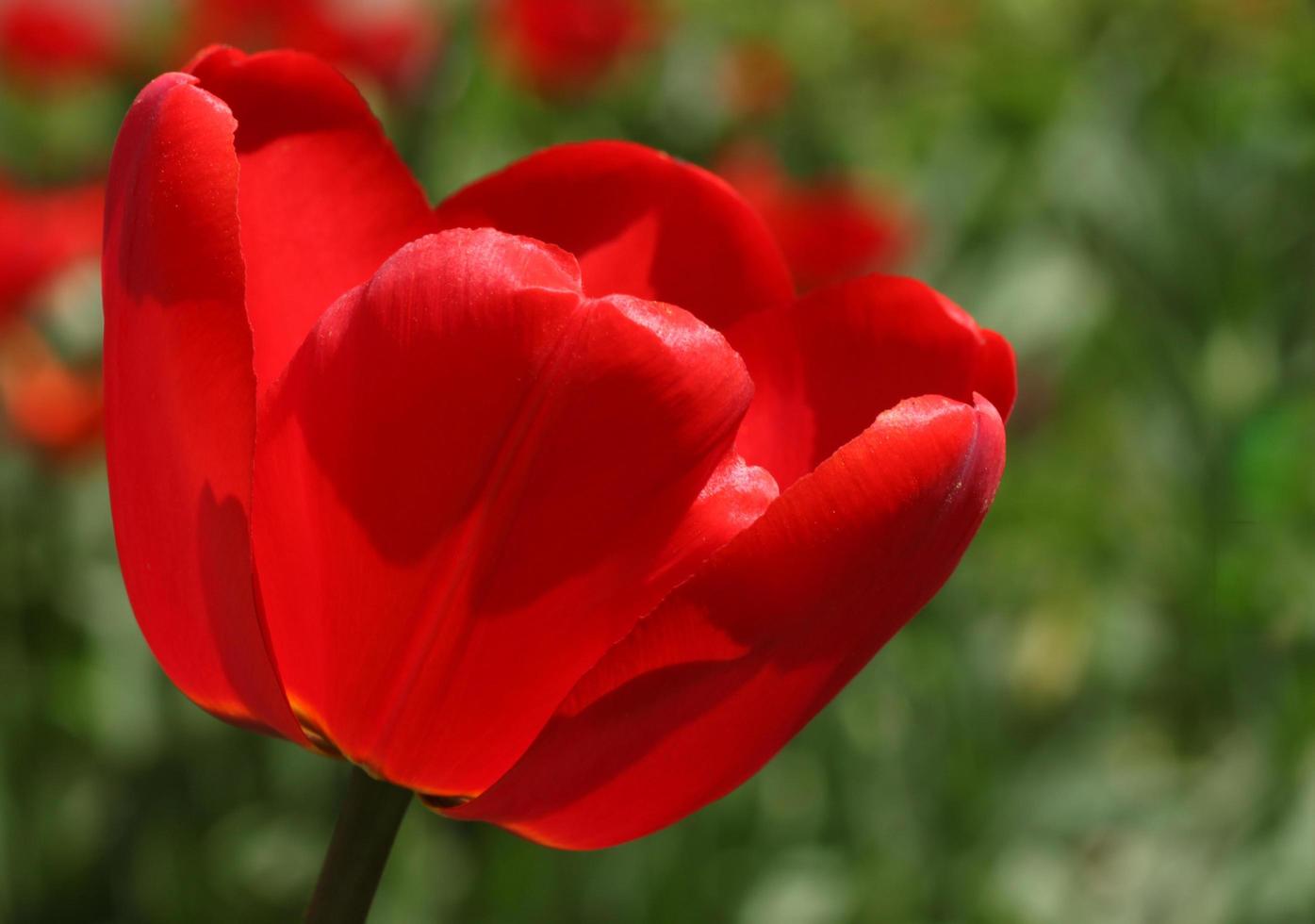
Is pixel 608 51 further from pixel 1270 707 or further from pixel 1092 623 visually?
pixel 1270 707

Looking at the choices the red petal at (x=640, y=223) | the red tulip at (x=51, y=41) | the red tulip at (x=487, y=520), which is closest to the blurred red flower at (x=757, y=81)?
the red tulip at (x=51, y=41)

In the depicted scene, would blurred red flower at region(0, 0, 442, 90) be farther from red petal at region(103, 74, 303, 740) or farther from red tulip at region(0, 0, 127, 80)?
red petal at region(103, 74, 303, 740)

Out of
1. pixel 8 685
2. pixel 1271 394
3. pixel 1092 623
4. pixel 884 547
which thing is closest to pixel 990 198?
pixel 1271 394

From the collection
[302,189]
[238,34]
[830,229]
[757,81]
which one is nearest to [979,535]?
[830,229]

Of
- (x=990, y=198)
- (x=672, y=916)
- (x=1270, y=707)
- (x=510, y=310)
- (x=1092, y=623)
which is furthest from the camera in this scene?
Result: (x=990, y=198)

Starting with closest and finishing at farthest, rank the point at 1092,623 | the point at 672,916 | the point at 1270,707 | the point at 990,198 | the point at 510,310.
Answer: the point at 510,310
the point at 672,916
the point at 1270,707
the point at 1092,623
the point at 990,198

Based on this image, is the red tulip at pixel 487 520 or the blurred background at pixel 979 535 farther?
the blurred background at pixel 979 535

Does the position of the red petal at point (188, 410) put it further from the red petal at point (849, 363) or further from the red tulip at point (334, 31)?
the red tulip at point (334, 31)
